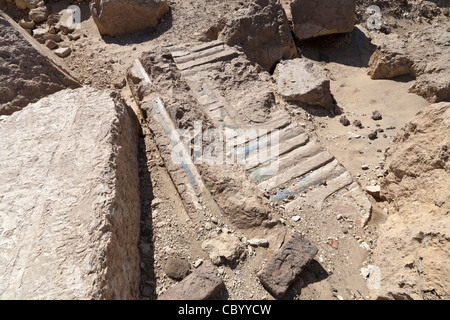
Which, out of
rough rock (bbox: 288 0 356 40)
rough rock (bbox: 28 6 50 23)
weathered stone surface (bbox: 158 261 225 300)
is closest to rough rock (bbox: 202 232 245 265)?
weathered stone surface (bbox: 158 261 225 300)

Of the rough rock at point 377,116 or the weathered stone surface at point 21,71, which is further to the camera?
the rough rock at point 377,116

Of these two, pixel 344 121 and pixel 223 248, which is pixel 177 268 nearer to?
pixel 223 248

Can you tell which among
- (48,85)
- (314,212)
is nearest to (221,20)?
(48,85)

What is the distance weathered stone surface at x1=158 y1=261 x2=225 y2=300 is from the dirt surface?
0.39 feet

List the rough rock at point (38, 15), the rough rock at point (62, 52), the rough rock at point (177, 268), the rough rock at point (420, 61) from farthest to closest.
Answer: the rough rock at point (38, 15) → the rough rock at point (62, 52) → the rough rock at point (420, 61) → the rough rock at point (177, 268)

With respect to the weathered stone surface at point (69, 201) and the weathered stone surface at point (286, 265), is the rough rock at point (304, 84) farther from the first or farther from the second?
the weathered stone surface at point (286, 265)

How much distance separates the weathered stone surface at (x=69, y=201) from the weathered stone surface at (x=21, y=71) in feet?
2.13

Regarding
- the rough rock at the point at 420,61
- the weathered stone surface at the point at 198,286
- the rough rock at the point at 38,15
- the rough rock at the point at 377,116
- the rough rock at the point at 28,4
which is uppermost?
the rough rock at the point at 28,4

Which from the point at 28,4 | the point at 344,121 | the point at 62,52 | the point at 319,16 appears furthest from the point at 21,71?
the point at 319,16

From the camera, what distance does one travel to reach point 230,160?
9.28ft

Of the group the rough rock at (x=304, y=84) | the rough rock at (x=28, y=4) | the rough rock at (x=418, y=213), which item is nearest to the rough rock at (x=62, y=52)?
the rough rock at (x=28, y=4)

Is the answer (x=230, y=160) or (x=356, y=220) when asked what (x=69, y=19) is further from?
(x=356, y=220)

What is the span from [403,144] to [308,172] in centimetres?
77

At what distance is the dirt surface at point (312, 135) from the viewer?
7.39 ft
